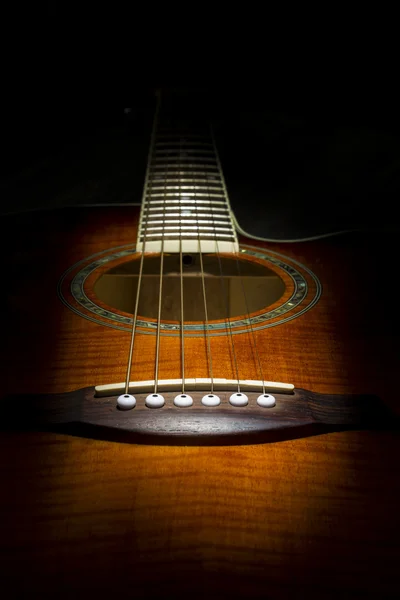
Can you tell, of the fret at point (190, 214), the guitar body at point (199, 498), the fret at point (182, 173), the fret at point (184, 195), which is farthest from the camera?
the fret at point (182, 173)

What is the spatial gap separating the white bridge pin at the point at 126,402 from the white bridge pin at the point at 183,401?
5 cm

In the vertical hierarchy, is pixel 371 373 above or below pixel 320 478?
above

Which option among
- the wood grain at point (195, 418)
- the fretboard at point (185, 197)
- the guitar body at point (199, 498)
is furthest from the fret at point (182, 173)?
the wood grain at point (195, 418)

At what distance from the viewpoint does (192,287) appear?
163cm

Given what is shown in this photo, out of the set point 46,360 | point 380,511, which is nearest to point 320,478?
point 380,511

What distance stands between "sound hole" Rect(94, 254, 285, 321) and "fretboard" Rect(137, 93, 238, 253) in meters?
0.04

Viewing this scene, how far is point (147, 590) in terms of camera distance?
0.54 metres

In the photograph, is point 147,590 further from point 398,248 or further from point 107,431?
point 398,248

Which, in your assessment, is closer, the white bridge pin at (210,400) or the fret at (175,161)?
the white bridge pin at (210,400)

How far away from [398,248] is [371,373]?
66cm

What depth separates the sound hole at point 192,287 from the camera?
1.42 metres

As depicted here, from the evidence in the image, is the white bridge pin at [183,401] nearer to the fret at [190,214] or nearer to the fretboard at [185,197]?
the fretboard at [185,197]

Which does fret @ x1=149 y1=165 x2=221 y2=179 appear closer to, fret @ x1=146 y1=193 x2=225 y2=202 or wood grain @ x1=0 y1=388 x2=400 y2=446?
fret @ x1=146 y1=193 x2=225 y2=202

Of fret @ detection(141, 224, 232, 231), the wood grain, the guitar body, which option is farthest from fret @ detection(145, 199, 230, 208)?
the wood grain
